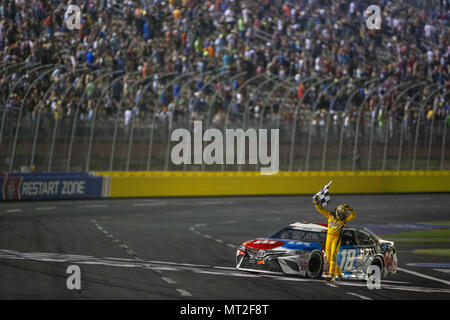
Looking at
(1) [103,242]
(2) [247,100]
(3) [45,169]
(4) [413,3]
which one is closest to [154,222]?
(1) [103,242]

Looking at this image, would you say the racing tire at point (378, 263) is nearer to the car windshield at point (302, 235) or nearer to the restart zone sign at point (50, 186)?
the car windshield at point (302, 235)

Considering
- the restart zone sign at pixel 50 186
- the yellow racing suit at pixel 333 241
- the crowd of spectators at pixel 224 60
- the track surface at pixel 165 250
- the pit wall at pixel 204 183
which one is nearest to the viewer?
the track surface at pixel 165 250

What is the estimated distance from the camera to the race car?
46.0ft

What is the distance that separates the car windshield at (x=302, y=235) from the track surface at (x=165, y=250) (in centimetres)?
91

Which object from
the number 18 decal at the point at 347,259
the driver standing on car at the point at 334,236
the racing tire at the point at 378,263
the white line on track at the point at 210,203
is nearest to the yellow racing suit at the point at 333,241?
the driver standing on car at the point at 334,236

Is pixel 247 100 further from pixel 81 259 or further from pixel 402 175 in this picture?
pixel 81 259

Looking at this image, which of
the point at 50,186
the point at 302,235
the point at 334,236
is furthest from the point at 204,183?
the point at 334,236

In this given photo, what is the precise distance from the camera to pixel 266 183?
131 ft

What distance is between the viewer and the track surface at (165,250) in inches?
496

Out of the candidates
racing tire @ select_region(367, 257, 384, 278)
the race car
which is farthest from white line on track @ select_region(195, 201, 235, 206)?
racing tire @ select_region(367, 257, 384, 278)

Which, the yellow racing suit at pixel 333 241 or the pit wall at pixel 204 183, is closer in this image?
the yellow racing suit at pixel 333 241

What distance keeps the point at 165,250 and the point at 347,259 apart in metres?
5.37

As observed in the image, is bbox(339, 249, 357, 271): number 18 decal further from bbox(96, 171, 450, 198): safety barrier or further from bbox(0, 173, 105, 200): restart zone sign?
bbox(96, 171, 450, 198): safety barrier

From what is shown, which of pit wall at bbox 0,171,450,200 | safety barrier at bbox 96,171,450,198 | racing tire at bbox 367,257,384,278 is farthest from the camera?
safety barrier at bbox 96,171,450,198
